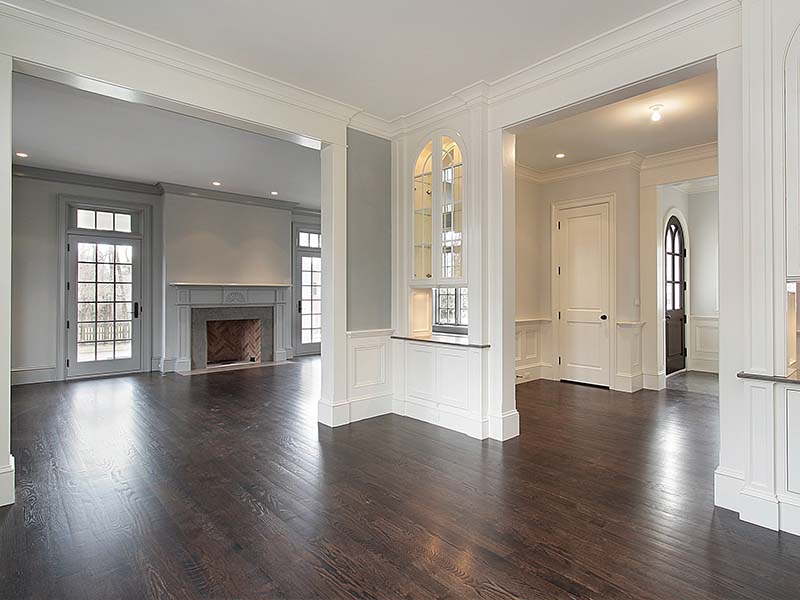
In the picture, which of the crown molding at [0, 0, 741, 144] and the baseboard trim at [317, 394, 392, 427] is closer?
the crown molding at [0, 0, 741, 144]

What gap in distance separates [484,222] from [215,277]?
18.4 ft

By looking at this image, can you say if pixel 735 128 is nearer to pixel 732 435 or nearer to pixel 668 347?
pixel 732 435

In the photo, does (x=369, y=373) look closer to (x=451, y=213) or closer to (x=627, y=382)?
(x=451, y=213)

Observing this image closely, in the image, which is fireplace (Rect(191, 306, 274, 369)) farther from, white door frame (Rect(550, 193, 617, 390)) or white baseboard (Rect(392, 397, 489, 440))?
white door frame (Rect(550, 193, 617, 390))

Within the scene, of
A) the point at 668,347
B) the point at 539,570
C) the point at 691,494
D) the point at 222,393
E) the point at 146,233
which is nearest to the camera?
the point at 539,570

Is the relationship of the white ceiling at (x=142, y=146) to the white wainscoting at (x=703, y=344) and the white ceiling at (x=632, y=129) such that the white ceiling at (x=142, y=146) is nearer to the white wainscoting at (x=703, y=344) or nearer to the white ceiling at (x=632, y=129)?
the white ceiling at (x=632, y=129)

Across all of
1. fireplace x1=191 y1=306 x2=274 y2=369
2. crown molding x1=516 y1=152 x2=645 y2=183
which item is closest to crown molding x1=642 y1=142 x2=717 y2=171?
crown molding x1=516 y1=152 x2=645 y2=183

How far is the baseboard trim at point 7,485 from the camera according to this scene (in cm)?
268

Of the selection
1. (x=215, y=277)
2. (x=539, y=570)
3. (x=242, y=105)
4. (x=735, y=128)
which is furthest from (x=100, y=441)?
(x=735, y=128)

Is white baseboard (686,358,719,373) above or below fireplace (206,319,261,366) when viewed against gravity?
below

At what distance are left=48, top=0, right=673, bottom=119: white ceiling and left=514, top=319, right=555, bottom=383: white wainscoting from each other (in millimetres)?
3748

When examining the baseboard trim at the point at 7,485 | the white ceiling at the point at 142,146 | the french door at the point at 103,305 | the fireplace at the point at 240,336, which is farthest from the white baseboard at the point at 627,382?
the french door at the point at 103,305

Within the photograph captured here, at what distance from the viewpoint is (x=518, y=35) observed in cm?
309

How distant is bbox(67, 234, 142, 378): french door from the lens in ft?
22.4
